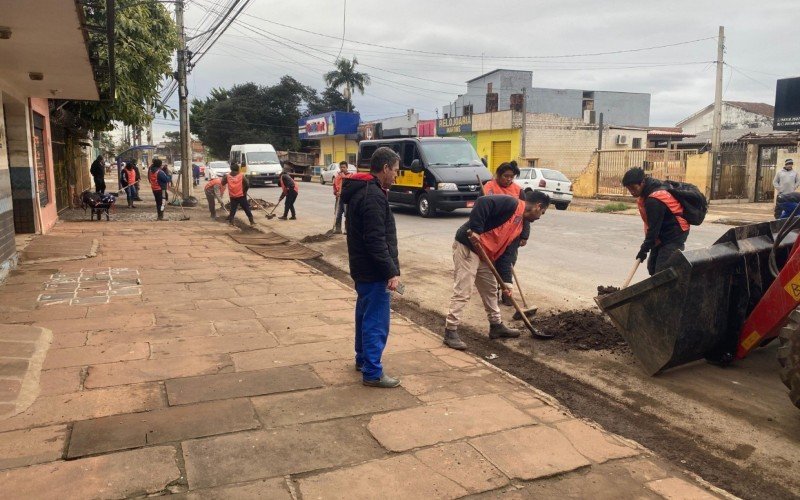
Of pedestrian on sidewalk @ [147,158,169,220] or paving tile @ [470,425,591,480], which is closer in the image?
paving tile @ [470,425,591,480]

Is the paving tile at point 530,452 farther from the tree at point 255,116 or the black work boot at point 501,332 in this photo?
the tree at point 255,116

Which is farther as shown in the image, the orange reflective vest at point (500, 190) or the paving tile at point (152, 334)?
the orange reflective vest at point (500, 190)

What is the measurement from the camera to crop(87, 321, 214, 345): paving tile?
528 cm

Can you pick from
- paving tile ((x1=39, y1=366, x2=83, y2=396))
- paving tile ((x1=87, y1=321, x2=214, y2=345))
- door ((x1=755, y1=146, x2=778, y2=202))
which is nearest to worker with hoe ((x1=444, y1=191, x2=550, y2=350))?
paving tile ((x1=87, y1=321, x2=214, y2=345))

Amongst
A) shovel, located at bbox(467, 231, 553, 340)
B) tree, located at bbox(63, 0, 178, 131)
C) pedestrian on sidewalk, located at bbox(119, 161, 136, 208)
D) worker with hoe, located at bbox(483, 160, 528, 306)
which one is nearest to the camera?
shovel, located at bbox(467, 231, 553, 340)

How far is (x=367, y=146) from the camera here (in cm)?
1856

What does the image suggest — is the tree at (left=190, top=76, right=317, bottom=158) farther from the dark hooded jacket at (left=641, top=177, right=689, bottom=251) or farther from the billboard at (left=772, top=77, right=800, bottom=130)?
the dark hooded jacket at (left=641, top=177, right=689, bottom=251)

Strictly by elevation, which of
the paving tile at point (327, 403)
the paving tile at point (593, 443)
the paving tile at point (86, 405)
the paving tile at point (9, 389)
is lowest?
the paving tile at point (593, 443)

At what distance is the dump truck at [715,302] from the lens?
4254 millimetres

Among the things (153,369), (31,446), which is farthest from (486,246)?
(31,446)

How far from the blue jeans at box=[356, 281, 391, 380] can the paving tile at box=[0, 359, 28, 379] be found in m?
2.43

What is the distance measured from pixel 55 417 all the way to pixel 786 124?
26007 mm

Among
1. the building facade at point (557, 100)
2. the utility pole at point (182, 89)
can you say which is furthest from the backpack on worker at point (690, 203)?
the building facade at point (557, 100)

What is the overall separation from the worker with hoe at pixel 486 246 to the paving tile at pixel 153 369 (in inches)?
77.6
